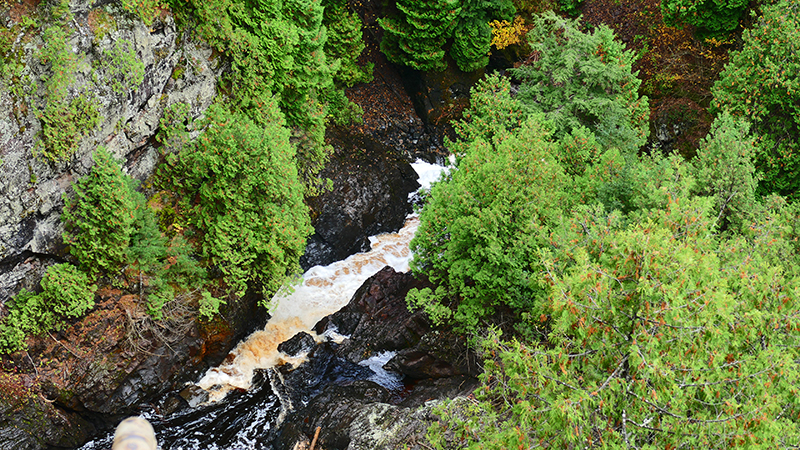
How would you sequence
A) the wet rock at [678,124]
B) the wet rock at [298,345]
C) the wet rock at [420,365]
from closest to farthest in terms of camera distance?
the wet rock at [420,365]
the wet rock at [298,345]
the wet rock at [678,124]

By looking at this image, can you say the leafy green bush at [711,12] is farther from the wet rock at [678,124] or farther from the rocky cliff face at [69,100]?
the rocky cliff face at [69,100]

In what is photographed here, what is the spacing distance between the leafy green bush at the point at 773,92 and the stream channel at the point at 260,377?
12295mm

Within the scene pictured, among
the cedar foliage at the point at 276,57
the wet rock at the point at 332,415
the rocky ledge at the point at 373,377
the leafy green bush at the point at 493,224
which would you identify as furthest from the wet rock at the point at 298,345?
the cedar foliage at the point at 276,57

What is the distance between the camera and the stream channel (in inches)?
501

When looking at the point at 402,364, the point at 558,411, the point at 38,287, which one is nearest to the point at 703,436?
the point at 558,411

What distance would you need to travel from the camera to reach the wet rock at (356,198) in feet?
65.5

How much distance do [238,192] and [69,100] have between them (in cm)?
419

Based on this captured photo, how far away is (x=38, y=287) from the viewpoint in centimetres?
1166

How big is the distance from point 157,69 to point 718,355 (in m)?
13.7

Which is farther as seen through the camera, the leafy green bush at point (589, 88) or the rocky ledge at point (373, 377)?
the leafy green bush at point (589, 88)

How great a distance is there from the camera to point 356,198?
70.0ft

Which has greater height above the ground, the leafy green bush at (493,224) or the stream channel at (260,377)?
the leafy green bush at (493,224)

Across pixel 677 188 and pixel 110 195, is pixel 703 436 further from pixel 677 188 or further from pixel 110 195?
pixel 110 195

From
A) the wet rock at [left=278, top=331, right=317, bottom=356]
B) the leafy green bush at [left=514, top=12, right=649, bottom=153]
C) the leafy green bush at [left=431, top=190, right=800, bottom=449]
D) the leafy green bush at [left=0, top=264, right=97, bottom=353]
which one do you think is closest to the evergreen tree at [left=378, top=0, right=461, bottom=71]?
the leafy green bush at [left=514, top=12, right=649, bottom=153]
